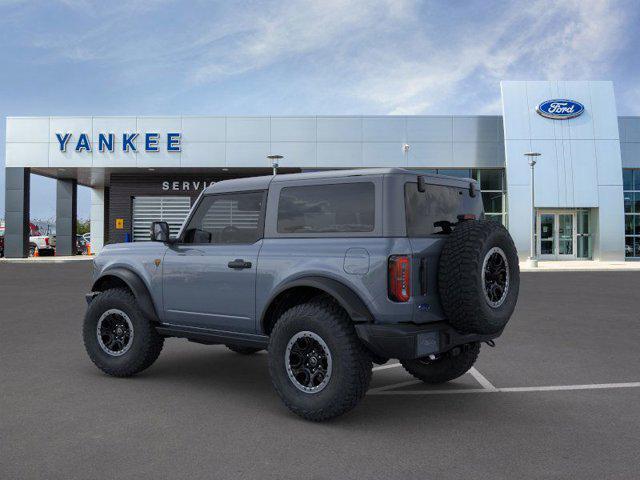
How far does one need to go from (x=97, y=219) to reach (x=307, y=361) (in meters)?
40.0

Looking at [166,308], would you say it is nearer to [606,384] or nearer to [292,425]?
[292,425]

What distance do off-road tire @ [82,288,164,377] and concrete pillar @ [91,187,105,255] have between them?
116 feet

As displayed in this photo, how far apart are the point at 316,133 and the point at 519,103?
10617mm

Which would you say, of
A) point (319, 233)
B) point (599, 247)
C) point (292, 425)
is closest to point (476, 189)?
point (319, 233)

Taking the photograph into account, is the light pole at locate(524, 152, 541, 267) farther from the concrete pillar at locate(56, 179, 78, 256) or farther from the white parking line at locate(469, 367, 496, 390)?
the concrete pillar at locate(56, 179, 78, 256)

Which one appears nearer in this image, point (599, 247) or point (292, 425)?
point (292, 425)

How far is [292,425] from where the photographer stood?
476 centimetres

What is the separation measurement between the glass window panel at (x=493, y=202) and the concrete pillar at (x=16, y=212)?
82.1ft

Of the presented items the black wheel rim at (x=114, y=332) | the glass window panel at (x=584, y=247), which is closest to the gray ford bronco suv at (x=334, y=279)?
the black wheel rim at (x=114, y=332)

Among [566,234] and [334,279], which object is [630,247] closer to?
[566,234]

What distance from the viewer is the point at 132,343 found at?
6.25 metres

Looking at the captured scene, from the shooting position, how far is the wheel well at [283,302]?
517 cm

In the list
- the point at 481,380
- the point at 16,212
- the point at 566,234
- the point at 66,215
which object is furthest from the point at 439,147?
the point at 481,380

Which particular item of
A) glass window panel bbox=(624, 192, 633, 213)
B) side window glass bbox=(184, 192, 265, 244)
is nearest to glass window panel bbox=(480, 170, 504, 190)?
glass window panel bbox=(624, 192, 633, 213)
